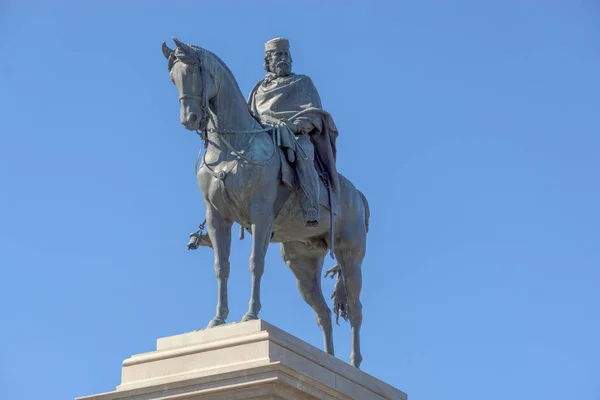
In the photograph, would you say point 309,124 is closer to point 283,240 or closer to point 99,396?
point 283,240

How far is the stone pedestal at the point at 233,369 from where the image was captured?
1817 centimetres

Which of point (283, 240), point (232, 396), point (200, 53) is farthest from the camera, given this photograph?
point (283, 240)

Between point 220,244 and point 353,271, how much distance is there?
272cm

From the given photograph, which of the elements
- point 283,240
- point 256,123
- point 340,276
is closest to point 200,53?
point 256,123

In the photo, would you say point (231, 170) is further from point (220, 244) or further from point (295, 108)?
point (295, 108)

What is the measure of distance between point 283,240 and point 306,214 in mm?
899

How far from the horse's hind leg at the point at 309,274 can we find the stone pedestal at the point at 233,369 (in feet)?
7.81

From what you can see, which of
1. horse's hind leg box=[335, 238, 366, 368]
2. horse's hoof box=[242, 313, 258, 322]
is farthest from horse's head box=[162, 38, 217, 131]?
horse's hind leg box=[335, 238, 366, 368]

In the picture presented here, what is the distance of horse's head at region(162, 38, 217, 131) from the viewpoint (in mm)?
19562

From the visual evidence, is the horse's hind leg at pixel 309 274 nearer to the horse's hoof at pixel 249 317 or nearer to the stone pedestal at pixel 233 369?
the stone pedestal at pixel 233 369

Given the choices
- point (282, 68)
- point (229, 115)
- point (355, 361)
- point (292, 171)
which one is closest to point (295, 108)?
point (282, 68)

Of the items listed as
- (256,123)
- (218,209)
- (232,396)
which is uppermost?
(256,123)

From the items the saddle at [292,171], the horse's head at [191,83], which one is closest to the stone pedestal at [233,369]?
the saddle at [292,171]

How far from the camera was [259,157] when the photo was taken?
20.0 metres
